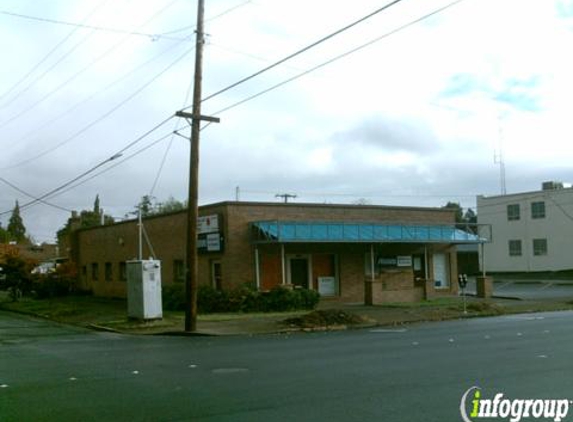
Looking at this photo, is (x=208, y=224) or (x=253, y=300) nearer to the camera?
(x=253, y=300)

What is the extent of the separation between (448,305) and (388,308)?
99.3 inches

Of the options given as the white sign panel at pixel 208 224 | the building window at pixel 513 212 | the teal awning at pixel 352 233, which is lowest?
the teal awning at pixel 352 233

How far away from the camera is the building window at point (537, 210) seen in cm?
5991

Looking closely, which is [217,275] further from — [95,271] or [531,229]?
[531,229]

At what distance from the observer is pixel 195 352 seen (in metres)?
15.4

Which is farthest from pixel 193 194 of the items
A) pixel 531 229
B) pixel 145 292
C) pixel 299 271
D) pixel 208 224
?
pixel 531 229

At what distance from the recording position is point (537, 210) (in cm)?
6034

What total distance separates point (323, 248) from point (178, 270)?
720 centimetres

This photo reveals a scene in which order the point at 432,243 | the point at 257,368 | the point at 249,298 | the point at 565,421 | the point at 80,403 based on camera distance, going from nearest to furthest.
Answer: the point at 565,421 < the point at 80,403 < the point at 257,368 < the point at 249,298 < the point at 432,243

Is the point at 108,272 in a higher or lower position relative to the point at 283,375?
higher

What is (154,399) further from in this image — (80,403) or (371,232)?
(371,232)

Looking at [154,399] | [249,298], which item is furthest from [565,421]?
[249,298]

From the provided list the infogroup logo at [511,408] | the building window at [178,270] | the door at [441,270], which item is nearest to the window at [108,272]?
the building window at [178,270]

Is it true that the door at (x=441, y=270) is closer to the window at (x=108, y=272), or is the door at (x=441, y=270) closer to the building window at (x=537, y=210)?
the window at (x=108, y=272)
